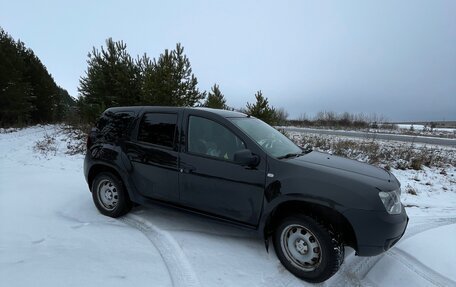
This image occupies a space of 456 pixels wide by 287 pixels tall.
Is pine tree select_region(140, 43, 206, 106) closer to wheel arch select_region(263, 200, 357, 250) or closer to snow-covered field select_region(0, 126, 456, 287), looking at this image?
snow-covered field select_region(0, 126, 456, 287)

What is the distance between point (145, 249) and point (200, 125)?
1.69 meters

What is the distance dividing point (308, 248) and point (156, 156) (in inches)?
89.2

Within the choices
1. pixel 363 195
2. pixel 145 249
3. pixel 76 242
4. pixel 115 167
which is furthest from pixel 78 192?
pixel 363 195

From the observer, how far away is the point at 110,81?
1471 centimetres

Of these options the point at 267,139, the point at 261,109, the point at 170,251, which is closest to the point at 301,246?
the point at 267,139

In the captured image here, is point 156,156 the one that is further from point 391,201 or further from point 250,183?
point 391,201

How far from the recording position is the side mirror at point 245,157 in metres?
3.09

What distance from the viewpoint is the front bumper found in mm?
2762

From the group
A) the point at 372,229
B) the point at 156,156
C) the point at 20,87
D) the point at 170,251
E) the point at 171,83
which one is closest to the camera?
the point at 372,229

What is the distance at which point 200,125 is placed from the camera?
12.3 feet

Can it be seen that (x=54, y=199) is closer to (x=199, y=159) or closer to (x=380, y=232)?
(x=199, y=159)

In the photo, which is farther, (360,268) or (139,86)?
(139,86)

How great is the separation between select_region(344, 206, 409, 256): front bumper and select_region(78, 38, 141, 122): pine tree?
43.9 ft

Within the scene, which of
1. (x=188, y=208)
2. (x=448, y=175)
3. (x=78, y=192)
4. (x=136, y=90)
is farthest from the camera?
(x=136, y=90)
